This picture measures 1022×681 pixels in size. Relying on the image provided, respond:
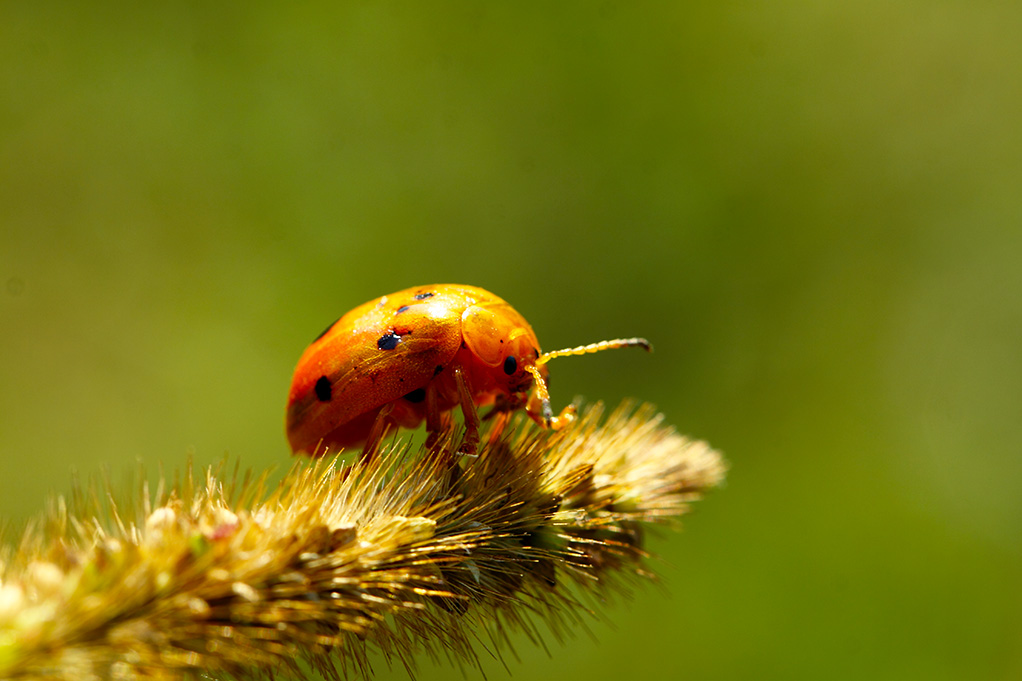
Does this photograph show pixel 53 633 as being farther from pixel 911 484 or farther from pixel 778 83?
pixel 778 83

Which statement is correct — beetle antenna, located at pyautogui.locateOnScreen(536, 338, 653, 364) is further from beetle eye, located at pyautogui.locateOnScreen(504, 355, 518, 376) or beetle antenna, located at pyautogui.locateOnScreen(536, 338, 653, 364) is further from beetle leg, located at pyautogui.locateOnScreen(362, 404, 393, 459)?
beetle leg, located at pyautogui.locateOnScreen(362, 404, 393, 459)

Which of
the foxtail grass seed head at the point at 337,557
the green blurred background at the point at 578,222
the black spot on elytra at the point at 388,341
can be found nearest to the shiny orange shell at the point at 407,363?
the black spot on elytra at the point at 388,341

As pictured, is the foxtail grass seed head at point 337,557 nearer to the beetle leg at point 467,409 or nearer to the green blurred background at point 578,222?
the beetle leg at point 467,409

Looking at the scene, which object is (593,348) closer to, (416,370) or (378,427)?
(416,370)

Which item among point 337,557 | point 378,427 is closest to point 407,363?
point 378,427

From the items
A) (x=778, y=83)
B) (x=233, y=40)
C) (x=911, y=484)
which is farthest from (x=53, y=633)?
(x=778, y=83)

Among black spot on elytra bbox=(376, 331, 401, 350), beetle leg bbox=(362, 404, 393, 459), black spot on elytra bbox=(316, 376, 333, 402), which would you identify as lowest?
beetle leg bbox=(362, 404, 393, 459)

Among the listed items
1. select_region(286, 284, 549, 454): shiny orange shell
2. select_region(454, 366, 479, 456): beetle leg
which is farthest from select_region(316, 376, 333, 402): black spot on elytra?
select_region(454, 366, 479, 456): beetle leg
